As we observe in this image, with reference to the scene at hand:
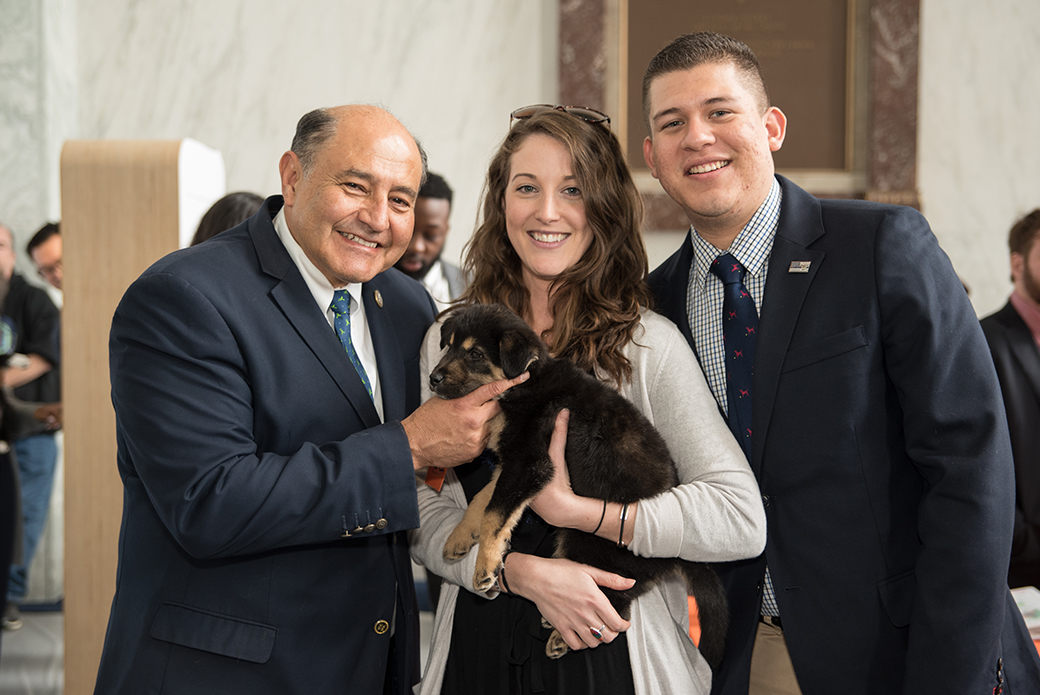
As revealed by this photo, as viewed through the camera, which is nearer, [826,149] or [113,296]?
[113,296]

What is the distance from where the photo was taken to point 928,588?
1775 millimetres

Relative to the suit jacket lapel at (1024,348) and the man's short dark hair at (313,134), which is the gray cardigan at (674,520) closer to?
the man's short dark hair at (313,134)

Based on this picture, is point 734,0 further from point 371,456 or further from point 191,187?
point 371,456

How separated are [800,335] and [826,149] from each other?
185 inches

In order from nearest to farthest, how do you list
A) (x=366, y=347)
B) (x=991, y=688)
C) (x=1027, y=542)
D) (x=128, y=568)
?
1. (x=991, y=688)
2. (x=128, y=568)
3. (x=366, y=347)
4. (x=1027, y=542)

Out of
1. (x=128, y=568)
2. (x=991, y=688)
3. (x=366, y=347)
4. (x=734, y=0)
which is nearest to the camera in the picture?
(x=991, y=688)

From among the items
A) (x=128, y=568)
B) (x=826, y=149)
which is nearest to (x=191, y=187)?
(x=128, y=568)

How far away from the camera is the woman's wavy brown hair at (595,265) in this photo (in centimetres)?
213

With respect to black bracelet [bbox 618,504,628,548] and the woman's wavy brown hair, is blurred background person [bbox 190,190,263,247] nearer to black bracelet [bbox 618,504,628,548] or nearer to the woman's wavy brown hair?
the woman's wavy brown hair

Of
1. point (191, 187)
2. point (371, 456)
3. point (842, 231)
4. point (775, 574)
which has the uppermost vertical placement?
point (191, 187)

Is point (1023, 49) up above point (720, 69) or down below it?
above

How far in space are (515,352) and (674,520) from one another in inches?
24.2

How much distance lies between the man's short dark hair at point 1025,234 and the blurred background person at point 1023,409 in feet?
1.23

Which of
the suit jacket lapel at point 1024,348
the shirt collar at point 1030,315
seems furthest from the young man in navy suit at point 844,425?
the shirt collar at point 1030,315
